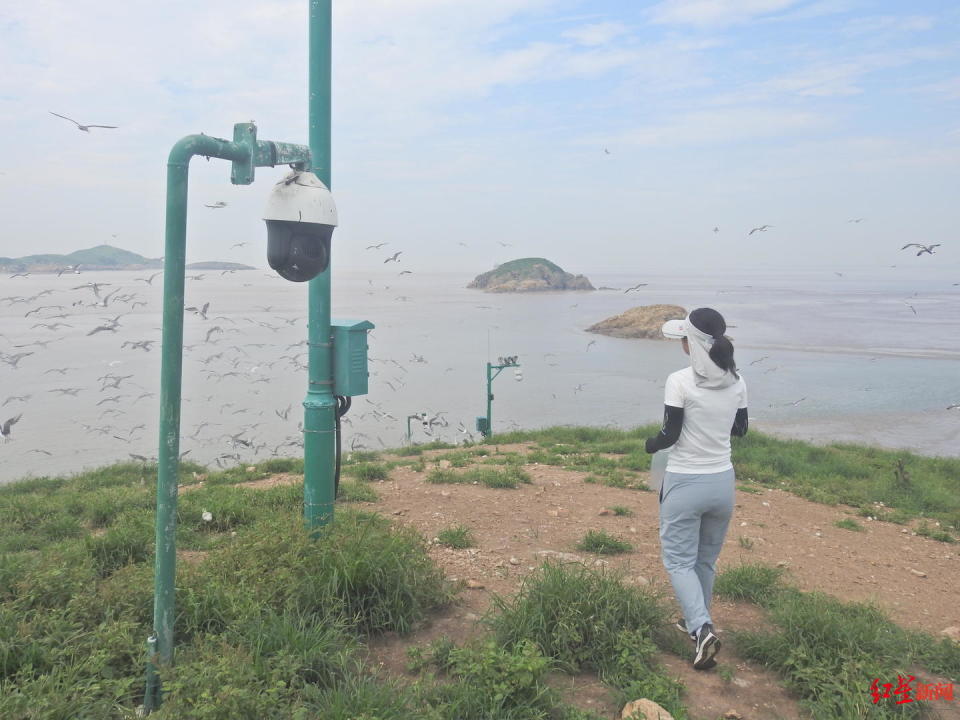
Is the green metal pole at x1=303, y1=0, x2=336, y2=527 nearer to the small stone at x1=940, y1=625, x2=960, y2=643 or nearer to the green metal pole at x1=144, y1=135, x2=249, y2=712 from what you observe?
the green metal pole at x1=144, y1=135, x2=249, y2=712

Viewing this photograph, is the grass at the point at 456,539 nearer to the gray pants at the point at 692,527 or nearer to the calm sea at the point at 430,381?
the gray pants at the point at 692,527

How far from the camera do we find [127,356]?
2639cm

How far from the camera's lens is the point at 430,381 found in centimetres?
2225

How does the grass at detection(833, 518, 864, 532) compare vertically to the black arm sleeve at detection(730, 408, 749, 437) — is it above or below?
below

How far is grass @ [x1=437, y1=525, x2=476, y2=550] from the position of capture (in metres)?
5.39

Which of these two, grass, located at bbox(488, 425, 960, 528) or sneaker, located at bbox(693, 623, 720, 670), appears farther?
grass, located at bbox(488, 425, 960, 528)

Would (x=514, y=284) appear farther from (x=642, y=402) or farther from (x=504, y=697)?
(x=504, y=697)

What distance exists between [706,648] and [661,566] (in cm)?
171

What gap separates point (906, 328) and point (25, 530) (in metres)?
44.1

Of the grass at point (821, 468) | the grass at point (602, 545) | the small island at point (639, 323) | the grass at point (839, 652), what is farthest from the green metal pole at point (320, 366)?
the small island at point (639, 323)

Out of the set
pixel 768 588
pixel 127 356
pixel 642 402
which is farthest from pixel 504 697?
pixel 127 356

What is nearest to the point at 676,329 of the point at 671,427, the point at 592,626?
the point at 671,427

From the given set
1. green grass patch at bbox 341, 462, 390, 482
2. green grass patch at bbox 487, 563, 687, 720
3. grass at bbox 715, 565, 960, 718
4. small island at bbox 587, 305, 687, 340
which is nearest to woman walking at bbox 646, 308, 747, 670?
green grass patch at bbox 487, 563, 687, 720

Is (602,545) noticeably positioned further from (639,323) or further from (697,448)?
(639,323)
